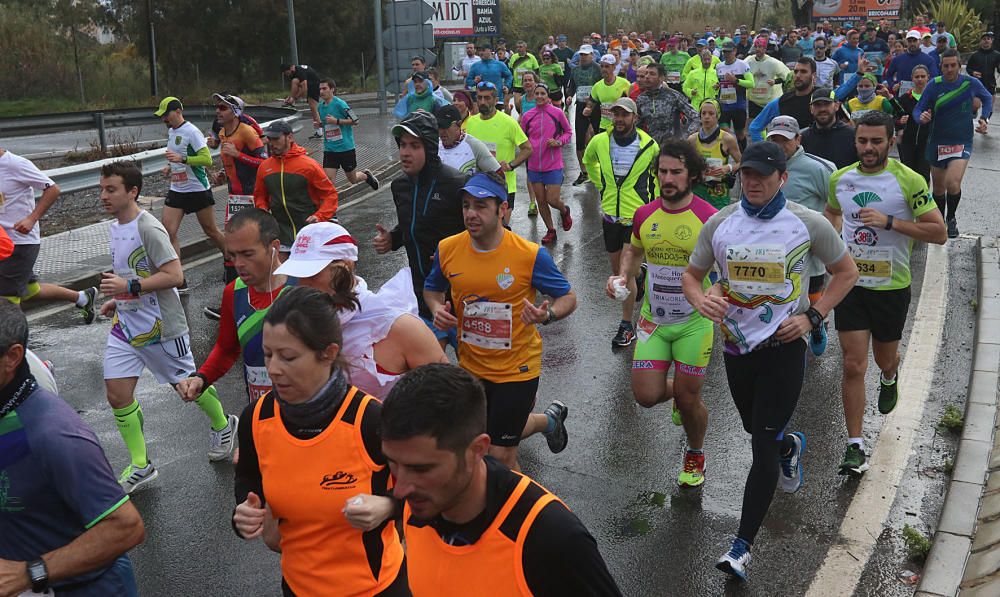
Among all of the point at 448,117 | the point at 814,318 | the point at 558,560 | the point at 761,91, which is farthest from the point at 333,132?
the point at 558,560

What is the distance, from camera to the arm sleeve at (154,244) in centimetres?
629

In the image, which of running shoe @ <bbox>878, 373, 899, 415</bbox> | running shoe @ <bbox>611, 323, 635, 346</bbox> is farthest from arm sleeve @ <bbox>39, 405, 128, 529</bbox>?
running shoe @ <bbox>611, 323, 635, 346</bbox>

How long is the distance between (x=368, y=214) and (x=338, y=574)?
472 inches

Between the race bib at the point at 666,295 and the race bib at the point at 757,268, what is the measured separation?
3.10 ft

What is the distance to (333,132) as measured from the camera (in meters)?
15.1

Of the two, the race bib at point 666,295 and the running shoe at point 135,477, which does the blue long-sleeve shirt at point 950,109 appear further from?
the running shoe at point 135,477

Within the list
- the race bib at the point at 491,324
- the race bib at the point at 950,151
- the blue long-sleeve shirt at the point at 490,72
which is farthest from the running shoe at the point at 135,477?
the blue long-sleeve shirt at the point at 490,72

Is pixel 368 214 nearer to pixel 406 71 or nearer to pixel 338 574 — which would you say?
pixel 406 71

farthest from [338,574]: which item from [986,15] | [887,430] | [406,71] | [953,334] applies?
[986,15]

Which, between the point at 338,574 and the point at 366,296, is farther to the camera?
the point at 366,296

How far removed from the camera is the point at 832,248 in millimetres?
5172

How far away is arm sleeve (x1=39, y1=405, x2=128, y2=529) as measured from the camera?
2.93 metres

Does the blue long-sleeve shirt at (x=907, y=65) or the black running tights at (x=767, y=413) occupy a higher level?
the blue long-sleeve shirt at (x=907, y=65)

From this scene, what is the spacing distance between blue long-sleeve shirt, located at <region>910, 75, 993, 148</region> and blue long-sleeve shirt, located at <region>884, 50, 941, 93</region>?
5.42m
